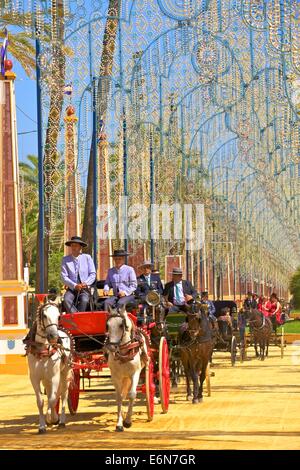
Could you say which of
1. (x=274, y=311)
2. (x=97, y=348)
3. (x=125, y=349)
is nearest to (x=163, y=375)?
(x=97, y=348)

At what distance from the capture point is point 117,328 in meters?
15.6

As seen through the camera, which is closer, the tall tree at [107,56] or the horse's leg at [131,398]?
the horse's leg at [131,398]

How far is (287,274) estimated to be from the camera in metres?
103

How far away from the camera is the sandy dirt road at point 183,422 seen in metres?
13.7

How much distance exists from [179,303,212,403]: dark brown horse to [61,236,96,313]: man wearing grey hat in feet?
9.70

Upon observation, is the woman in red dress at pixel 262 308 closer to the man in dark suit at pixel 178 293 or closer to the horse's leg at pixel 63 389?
the man in dark suit at pixel 178 293

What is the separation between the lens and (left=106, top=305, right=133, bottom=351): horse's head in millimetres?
15539

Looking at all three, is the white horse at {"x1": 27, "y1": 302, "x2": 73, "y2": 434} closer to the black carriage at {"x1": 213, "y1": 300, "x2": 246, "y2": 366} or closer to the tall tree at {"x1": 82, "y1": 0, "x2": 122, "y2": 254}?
the tall tree at {"x1": 82, "y1": 0, "x2": 122, "y2": 254}

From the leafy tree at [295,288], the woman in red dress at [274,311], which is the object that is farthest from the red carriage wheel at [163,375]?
the leafy tree at [295,288]

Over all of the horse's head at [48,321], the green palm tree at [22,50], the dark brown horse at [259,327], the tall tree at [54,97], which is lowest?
the dark brown horse at [259,327]

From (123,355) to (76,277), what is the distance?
2060 mm

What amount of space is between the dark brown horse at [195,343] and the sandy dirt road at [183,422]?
526 mm
